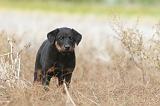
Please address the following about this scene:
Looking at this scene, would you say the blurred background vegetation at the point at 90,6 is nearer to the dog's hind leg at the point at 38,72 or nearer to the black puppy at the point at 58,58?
the dog's hind leg at the point at 38,72

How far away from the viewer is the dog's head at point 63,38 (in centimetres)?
1103

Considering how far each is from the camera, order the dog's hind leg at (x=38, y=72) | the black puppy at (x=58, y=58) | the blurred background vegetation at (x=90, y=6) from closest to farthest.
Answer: the black puppy at (x=58, y=58), the dog's hind leg at (x=38, y=72), the blurred background vegetation at (x=90, y=6)

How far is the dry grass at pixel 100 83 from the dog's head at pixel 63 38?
0.51 metres

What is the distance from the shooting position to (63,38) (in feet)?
36.5

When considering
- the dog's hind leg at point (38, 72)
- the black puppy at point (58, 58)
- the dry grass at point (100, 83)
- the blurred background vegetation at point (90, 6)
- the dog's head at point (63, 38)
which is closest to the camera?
the dry grass at point (100, 83)

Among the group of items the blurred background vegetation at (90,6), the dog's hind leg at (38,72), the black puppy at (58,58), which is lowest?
the blurred background vegetation at (90,6)

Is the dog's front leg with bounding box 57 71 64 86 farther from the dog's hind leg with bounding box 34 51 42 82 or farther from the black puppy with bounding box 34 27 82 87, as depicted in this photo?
the dog's hind leg with bounding box 34 51 42 82

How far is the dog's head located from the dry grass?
20.1 inches

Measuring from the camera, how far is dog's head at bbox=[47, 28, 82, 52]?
11.0 m

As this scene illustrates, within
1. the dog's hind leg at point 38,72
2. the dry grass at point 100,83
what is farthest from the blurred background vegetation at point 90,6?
the dog's hind leg at point 38,72

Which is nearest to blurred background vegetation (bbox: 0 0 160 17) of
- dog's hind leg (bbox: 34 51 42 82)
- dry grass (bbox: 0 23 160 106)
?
dry grass (bbox: 0 23 160 106)

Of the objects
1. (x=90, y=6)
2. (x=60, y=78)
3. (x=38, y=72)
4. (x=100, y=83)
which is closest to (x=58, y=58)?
(x=60, y=78)

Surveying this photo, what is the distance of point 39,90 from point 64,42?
1274mm

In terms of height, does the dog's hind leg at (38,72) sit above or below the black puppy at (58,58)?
below
